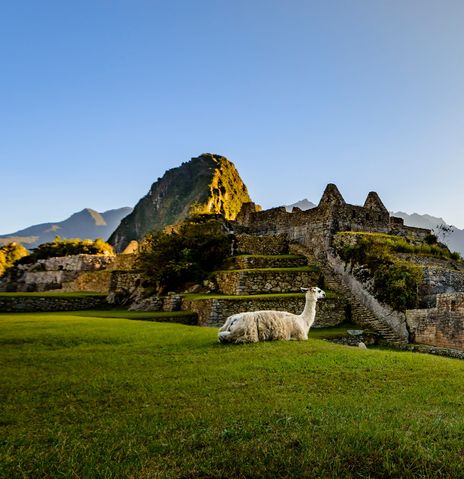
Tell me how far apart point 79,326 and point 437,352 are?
13.1 meters

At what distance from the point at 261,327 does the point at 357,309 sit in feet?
36.0

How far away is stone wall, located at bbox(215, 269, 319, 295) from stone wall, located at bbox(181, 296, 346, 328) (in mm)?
2159

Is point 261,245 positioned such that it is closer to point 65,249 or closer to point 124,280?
point 124,280

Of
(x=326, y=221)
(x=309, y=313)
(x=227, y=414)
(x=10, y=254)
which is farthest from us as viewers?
(x=10, y=254)

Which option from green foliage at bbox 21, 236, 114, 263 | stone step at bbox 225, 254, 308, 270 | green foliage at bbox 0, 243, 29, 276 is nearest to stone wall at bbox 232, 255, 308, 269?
stone step at bbox 225, 254, 308, 270

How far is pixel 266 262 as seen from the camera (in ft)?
86.4

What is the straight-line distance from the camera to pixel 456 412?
18.5ft

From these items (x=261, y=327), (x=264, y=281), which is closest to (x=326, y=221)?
(x=264, y=281)

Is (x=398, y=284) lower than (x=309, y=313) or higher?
Result: higher

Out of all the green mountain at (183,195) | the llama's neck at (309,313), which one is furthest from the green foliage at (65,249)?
the green mountain at (183,195)

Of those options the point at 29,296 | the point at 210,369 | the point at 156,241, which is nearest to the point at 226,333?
the point at 210,369

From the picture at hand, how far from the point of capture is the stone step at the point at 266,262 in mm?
26188

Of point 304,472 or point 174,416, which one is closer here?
point 304,472

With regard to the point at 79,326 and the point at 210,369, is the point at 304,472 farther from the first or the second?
the point at 79,326
